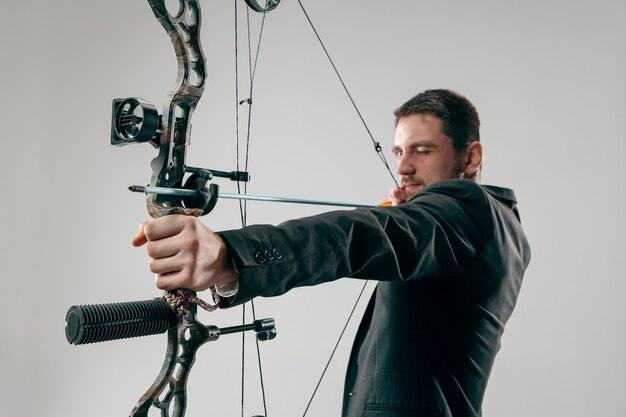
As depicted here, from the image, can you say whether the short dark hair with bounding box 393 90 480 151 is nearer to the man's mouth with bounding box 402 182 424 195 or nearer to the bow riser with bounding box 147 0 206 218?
the man's mouth with bounding box 402 182 424 195

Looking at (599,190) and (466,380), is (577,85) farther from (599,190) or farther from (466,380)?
(466,380)

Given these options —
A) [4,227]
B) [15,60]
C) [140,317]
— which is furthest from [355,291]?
[140,317]

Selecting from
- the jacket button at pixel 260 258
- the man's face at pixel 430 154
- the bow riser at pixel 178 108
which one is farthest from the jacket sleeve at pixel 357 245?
the man's face at pixel 430 154

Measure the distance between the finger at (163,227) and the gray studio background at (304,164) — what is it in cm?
255

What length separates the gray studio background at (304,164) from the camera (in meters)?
2.99

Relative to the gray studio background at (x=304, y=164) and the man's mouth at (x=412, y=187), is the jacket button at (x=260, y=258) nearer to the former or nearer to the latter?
the man's mouth at (x=412, y=187)

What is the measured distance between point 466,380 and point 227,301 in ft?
2.34

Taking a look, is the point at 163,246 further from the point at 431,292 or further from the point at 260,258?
the point at 431,292

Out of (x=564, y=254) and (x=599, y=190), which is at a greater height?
(x=599, y=190)

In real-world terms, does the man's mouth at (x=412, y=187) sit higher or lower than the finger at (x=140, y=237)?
higher

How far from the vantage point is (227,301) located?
0.81 meters

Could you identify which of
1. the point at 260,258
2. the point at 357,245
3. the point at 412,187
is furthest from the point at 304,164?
the point at 260,258

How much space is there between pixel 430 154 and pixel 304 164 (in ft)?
5.92

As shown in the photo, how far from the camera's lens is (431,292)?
127cm
